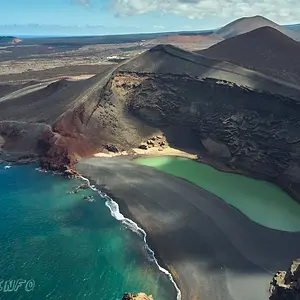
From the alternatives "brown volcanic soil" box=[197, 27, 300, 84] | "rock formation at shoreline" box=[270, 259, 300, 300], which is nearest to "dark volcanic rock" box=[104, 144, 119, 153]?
"brown volcanic soil" box=[197, 27, 300, 84]

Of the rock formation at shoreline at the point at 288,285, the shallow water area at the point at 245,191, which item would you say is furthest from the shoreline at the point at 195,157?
the rock formation at shoreline at the point at 288,285

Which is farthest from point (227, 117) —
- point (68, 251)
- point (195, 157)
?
point (68, 251)

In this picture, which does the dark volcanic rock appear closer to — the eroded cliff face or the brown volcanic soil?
the eroded cliff face

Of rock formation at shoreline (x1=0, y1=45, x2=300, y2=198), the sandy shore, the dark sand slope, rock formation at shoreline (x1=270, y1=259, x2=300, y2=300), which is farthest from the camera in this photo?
the sandy shore

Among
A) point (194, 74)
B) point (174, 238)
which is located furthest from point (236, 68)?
point (174, 238)

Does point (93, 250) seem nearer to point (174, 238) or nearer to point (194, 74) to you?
point (174, 238)
